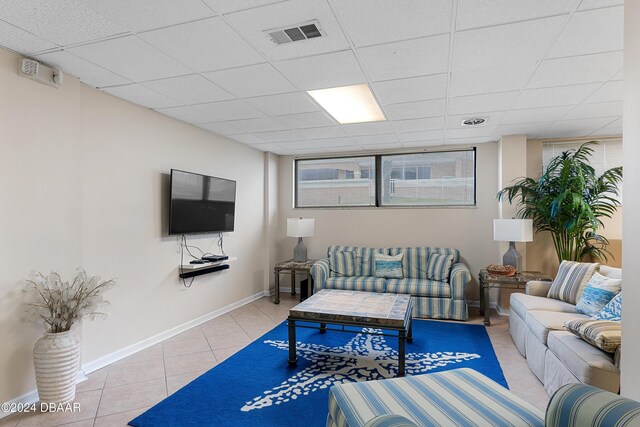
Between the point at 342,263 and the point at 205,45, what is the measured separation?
12.2 ft

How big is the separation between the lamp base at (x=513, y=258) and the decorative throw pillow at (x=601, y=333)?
7.68 ft

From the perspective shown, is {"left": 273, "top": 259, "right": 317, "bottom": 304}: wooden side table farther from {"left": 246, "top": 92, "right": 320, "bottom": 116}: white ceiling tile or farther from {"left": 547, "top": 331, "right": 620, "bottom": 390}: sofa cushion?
{"left": 547, "top": 331, "right": 620, "bottom": 390}: sofa cushion

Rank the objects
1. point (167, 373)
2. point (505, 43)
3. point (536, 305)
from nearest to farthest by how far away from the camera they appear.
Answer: point (505, 43), point (167, 373), point (536, 305)

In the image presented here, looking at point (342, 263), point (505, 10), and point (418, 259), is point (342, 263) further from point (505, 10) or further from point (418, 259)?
point (505, 10)

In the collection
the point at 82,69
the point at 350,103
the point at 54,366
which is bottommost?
the point at 54,366

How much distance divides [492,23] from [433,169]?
3.76 meters

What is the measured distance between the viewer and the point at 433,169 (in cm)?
569

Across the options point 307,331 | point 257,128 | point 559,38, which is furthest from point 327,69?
point 307,331

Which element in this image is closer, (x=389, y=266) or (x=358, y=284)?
(x=358, y=284)

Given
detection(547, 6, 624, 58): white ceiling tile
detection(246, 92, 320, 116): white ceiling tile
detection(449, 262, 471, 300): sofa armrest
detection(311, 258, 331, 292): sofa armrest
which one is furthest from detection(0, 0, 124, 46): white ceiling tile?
detection(449, 262, 471, 300): sofa armrest

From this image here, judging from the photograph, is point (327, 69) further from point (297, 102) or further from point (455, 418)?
point (455, 418)

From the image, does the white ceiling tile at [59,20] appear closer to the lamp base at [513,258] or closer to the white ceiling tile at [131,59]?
the white ceiling tile at [131,59]

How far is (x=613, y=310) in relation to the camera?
102 inches

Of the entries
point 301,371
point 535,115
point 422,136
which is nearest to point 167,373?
point 301,371
